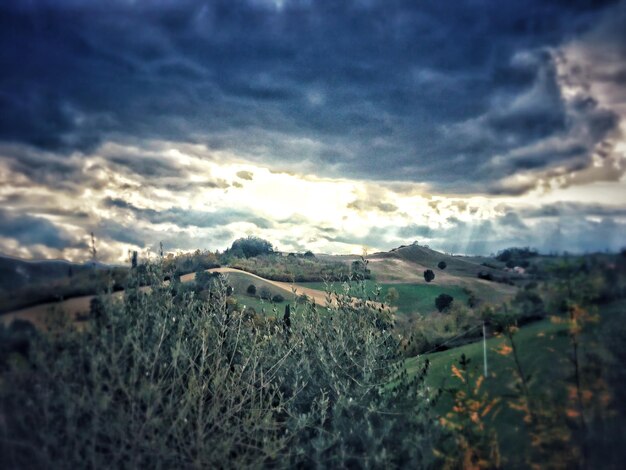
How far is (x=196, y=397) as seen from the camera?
674 cm

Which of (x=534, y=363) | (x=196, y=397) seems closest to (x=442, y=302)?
(x=534, y=363)

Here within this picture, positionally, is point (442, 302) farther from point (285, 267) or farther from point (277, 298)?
point (285, 267)

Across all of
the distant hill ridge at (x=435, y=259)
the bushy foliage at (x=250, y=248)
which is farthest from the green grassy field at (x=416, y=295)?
the bushy foliage at (x=250, y=248)

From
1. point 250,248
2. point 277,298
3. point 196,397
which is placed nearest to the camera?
point 196,397

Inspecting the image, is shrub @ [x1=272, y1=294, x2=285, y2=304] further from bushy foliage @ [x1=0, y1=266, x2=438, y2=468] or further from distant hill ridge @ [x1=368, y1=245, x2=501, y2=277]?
bushy foliage @ [x1=0, y1=266, x2=438, y2=468]

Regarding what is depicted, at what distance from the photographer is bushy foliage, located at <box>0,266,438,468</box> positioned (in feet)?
18.6

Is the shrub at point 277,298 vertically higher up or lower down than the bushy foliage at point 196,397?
higher up

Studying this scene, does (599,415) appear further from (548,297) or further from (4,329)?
(4,329)

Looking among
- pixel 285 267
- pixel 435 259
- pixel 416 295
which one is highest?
pixel 435 259

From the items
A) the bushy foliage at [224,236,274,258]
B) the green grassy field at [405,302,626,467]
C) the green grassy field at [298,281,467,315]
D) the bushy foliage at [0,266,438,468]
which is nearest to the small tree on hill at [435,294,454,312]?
the green grassy field at [298,281,467,315]

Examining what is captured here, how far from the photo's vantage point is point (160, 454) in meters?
5.80

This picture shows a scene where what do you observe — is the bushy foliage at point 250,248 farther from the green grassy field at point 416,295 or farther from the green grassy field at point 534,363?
the green grassy field at point 534,363

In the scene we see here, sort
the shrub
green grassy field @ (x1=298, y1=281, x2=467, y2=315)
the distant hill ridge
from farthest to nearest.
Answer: the shrub → green grassy field @ (x1=298, y1=281, x2=467, y2=315) → the distant hill ridge

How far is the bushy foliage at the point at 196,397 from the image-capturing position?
568cm
